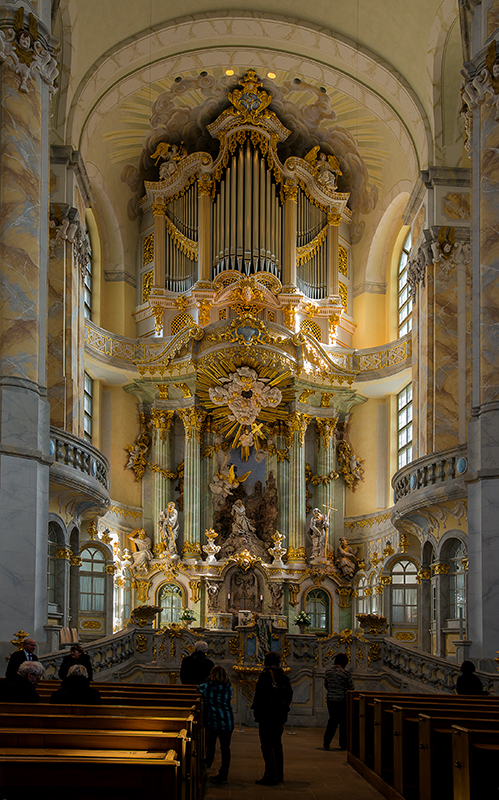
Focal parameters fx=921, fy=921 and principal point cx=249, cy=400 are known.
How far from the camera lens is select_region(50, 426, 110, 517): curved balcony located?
734 inches

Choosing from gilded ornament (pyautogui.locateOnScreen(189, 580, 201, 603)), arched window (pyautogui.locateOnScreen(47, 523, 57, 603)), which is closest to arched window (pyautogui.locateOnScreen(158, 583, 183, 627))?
gilded ornament (pyautogui.locateOnScreen(189, 580, 201, 603))

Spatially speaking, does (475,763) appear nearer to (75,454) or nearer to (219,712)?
(219,712)

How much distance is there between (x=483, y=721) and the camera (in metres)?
7.34

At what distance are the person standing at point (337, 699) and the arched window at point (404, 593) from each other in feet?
40.7

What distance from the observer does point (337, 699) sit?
13.4 metres

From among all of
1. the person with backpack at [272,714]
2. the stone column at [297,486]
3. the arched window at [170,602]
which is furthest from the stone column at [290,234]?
the person with backpack at [272,714]

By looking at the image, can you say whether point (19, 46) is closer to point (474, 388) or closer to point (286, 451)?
point (474, 388)

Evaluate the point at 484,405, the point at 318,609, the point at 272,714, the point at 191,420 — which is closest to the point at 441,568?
the point at 484,405

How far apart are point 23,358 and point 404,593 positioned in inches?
580

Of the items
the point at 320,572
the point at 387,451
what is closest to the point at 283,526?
the point at 320,572

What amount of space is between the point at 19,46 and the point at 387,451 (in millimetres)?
18583

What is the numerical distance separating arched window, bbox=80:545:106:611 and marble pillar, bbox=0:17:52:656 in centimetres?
1044

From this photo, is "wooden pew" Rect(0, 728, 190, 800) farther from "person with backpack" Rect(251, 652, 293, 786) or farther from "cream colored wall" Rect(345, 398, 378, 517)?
"cream colored wall" Rect(345, 398, 378, 517)

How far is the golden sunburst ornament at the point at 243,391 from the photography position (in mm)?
29234
